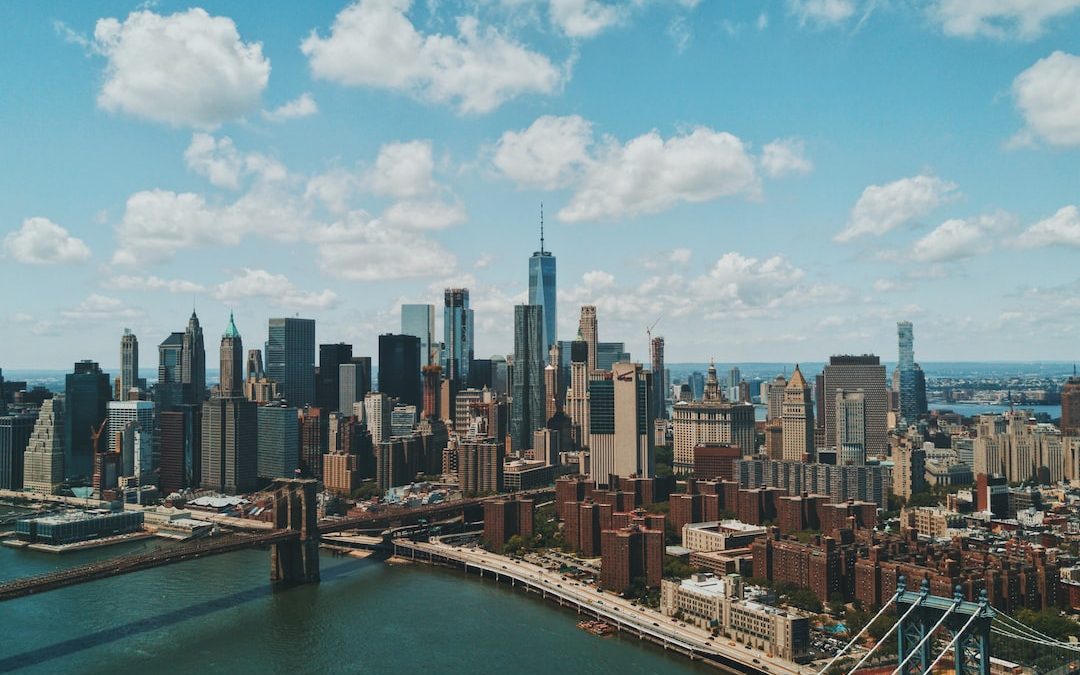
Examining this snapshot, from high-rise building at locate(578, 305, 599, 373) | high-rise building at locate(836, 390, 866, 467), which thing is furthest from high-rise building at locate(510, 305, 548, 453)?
high-rise building at locate(836, 390, 866, 467)

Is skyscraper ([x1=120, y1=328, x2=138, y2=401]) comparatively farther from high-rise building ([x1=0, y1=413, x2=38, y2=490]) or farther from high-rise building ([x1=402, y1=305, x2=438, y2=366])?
high-rise building ([x1=402, y1=305, x2=438, y2=366])

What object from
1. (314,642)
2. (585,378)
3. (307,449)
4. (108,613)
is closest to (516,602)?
(314,642)

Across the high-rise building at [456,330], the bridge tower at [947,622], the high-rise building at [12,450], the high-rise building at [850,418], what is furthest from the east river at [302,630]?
the high-rise building at [456,330]

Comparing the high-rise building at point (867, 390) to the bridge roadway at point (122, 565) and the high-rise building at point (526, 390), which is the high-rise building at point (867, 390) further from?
the bridge roadway at point (122, 565)

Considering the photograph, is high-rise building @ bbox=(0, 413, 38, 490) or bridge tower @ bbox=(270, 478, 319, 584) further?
high-rise building @ bbox=(0, 413, 38, 490)

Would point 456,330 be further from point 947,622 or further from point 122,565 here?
point 947,622

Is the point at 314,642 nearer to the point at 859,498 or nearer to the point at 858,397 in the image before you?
the point at 859,498

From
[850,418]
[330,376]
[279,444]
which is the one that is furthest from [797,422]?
[330,376]
